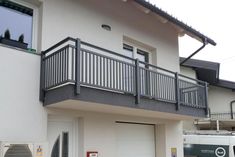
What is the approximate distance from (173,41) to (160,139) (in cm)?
373

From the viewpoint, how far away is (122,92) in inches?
292

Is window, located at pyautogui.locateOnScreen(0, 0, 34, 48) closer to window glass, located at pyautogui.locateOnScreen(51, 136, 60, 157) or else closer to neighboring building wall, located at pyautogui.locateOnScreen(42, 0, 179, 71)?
neighboring building wall, located at pyautogui.locateOnScreen(42, 0, 179, 71)

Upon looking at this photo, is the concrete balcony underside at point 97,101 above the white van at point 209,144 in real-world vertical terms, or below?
above

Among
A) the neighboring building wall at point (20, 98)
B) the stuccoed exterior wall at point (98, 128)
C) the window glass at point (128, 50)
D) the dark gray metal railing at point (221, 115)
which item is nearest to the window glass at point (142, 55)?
the window glass at point (128, 50)

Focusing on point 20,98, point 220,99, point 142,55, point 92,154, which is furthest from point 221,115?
point 20,98

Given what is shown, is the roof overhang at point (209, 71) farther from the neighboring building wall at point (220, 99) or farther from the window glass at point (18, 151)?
the window glass at point (18, 151)

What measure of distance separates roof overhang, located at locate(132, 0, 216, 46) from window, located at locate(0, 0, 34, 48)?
3239 mm

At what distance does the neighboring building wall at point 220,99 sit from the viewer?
23453mm

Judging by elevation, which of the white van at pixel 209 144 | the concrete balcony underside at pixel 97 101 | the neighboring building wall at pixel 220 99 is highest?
the neighboring building wall at pixel 220 99

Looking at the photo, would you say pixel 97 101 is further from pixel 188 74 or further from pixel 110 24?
pixel 188 74

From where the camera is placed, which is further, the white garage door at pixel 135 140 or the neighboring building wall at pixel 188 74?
the neighboring building wall at pixel 188 74

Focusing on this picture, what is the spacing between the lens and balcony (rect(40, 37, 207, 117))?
6.40 meters

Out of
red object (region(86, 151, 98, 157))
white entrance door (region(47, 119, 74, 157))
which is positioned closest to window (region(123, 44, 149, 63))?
white entrance door (region(47, 119, 74, 157))

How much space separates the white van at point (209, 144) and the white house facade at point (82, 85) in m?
3.16
